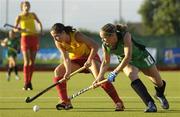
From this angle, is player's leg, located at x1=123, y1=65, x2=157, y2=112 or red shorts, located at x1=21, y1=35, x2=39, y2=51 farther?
red shorts, located at x1=21, y1=35, x2=39, y2=51

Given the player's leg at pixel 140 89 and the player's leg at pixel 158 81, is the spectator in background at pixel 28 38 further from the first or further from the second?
the player's leg at pixel 140 89

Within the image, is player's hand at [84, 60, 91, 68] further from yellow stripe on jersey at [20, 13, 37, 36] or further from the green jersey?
yellow stripe on jersey at [20, 13, 37, 36]

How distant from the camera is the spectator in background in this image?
47.5ft

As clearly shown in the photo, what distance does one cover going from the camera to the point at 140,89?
945cm

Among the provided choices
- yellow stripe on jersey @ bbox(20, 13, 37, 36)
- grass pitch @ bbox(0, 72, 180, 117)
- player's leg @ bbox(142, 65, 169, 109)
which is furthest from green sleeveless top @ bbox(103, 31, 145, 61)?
yellow stripe on jersey @ bbox(20, 13, 37, 36)

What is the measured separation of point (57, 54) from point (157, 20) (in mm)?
36484

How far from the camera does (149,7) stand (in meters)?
70.7

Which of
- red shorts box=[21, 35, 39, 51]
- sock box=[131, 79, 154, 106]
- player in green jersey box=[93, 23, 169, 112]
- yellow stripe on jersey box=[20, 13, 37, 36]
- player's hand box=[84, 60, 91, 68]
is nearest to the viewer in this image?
player in green jersey box=[93, 23, 169, 112]

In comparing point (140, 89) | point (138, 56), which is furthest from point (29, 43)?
point (140, 89)

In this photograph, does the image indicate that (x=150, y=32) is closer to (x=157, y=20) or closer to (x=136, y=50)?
(x=157, y=20)

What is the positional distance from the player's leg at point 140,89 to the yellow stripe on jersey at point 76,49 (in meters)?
0.69

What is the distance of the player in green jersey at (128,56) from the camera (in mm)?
9172

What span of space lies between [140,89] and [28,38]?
5484 millimetres

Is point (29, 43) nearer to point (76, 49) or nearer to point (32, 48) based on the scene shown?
point (32, 48)
